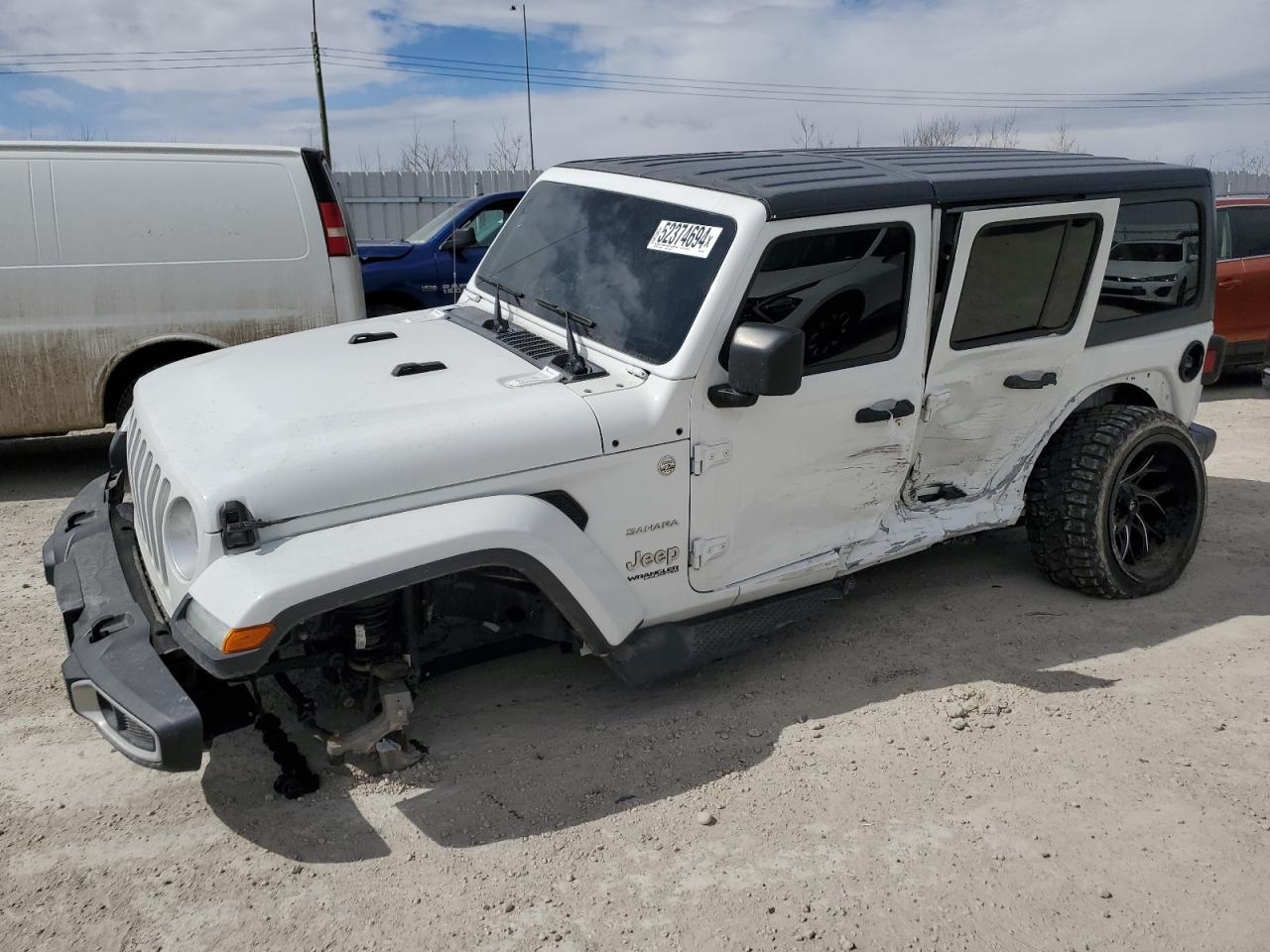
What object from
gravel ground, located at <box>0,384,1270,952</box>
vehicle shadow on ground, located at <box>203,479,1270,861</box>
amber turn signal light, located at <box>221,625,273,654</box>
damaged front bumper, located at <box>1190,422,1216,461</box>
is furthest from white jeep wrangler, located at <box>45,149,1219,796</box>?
damaged front bumper, located at <box>1190,422,1216,461</box>

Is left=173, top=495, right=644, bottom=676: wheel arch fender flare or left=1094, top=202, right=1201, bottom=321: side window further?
left=1094, top=202, right=1201, bottom=321: side window

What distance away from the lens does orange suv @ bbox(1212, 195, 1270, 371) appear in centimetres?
871

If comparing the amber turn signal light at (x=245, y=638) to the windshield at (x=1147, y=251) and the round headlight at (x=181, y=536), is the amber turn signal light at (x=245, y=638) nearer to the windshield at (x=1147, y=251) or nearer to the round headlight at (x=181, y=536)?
the round headlight at (x=181, y=536)

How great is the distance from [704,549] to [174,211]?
14.3ft

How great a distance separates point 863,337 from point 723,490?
0.79 m

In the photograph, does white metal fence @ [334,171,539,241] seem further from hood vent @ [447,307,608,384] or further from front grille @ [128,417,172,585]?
front grille @ [128,417,172,585]

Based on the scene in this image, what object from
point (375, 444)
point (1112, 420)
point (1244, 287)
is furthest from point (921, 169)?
point (1244, 287)

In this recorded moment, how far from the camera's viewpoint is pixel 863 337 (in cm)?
386

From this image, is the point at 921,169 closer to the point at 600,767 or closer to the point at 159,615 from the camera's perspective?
the point at 600,767

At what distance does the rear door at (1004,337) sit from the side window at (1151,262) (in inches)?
5.0

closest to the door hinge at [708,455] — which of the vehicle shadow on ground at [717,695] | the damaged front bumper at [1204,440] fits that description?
the vehicle shadow on ground at [717,695]

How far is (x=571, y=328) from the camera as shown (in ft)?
12.5

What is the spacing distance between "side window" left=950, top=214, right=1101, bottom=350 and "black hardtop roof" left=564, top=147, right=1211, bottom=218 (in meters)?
0.14

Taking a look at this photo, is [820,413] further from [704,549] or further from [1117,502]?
[1117,502]
